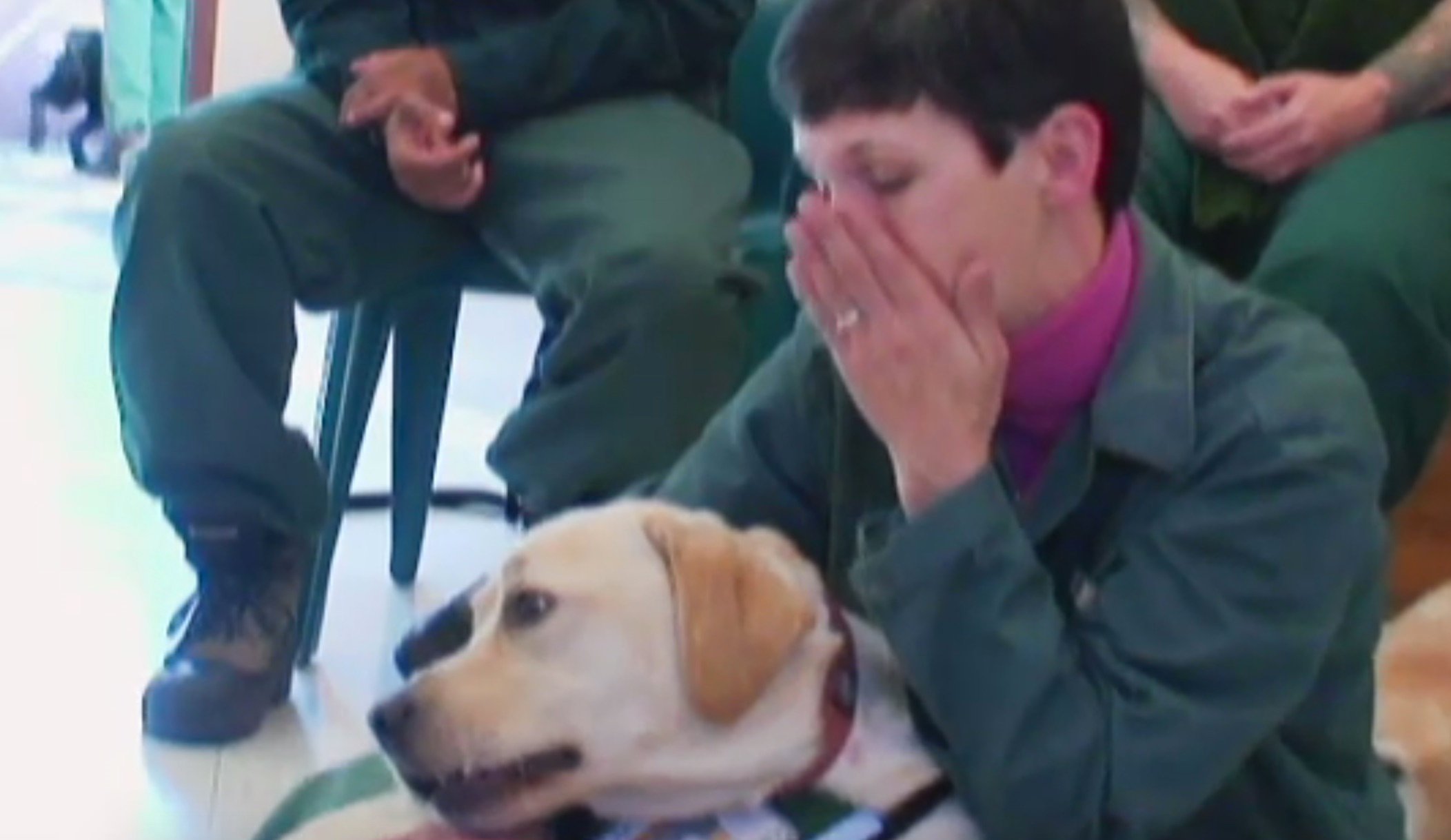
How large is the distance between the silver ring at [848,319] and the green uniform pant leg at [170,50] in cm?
319

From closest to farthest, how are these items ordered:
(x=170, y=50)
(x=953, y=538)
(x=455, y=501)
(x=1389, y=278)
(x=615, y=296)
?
(x=953, y=538) → (x=1389, y=278) → (x=615, y=296) → (x=455, y=501) → (x=170, y=50)

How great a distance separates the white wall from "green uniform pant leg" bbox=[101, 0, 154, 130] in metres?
0.13

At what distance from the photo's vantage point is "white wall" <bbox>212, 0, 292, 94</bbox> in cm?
423

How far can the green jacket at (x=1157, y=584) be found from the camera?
1.12 m

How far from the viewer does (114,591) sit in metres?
2.32

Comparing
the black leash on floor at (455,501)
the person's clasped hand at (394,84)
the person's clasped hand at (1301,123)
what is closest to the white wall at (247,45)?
the black leash on floor at (455,501)

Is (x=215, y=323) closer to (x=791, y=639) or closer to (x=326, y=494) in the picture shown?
(x=326, y=494)

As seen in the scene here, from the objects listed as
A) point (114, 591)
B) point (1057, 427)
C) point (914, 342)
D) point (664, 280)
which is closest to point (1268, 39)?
point (664, 280)

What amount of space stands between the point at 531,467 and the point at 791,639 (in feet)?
2.08

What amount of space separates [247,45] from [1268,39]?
8.90 feet

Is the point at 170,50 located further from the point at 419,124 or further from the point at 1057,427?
the point at 1057,427

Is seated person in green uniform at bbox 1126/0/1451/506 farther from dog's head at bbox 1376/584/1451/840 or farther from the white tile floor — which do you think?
the white tile floor

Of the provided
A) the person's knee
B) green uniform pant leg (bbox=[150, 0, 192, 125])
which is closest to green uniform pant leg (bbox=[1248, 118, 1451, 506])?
the person's knee

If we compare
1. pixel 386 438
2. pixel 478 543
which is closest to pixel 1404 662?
pixel 478 543
